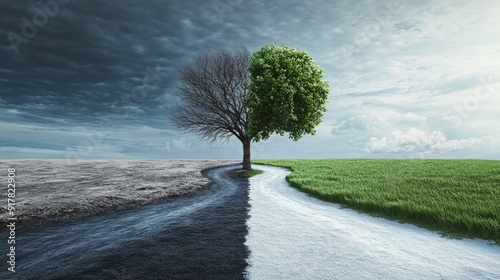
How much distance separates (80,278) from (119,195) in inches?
426

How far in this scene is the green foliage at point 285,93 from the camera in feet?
92.7

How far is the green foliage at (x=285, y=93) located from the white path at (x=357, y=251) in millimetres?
17978

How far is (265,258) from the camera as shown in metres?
7.32

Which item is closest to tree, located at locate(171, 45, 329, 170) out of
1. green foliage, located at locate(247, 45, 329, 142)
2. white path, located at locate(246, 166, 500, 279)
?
green foliage, located at locate(247, 45, 329, 142)

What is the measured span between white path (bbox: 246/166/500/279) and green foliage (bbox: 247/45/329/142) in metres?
18.0

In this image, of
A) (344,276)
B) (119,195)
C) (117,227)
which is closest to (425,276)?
(344,276)

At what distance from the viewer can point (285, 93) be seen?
27.9m

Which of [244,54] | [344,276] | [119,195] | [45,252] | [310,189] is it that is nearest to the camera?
[344,276]

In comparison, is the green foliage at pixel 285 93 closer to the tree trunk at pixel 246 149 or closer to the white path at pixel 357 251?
the tree trunk at pixel 246 149

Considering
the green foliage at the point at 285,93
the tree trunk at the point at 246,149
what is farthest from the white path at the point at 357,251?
the tree trunk at the point at 246,149

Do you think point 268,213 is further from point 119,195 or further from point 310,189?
point 119,195

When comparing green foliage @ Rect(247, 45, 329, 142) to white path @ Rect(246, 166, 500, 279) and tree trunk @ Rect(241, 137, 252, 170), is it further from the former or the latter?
white path @ Rect(246, 166, 500, 279)

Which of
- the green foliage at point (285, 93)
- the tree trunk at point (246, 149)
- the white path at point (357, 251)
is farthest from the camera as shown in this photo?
the tree trunk at point (246, 149)

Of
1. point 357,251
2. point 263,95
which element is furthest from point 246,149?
point 357,251
